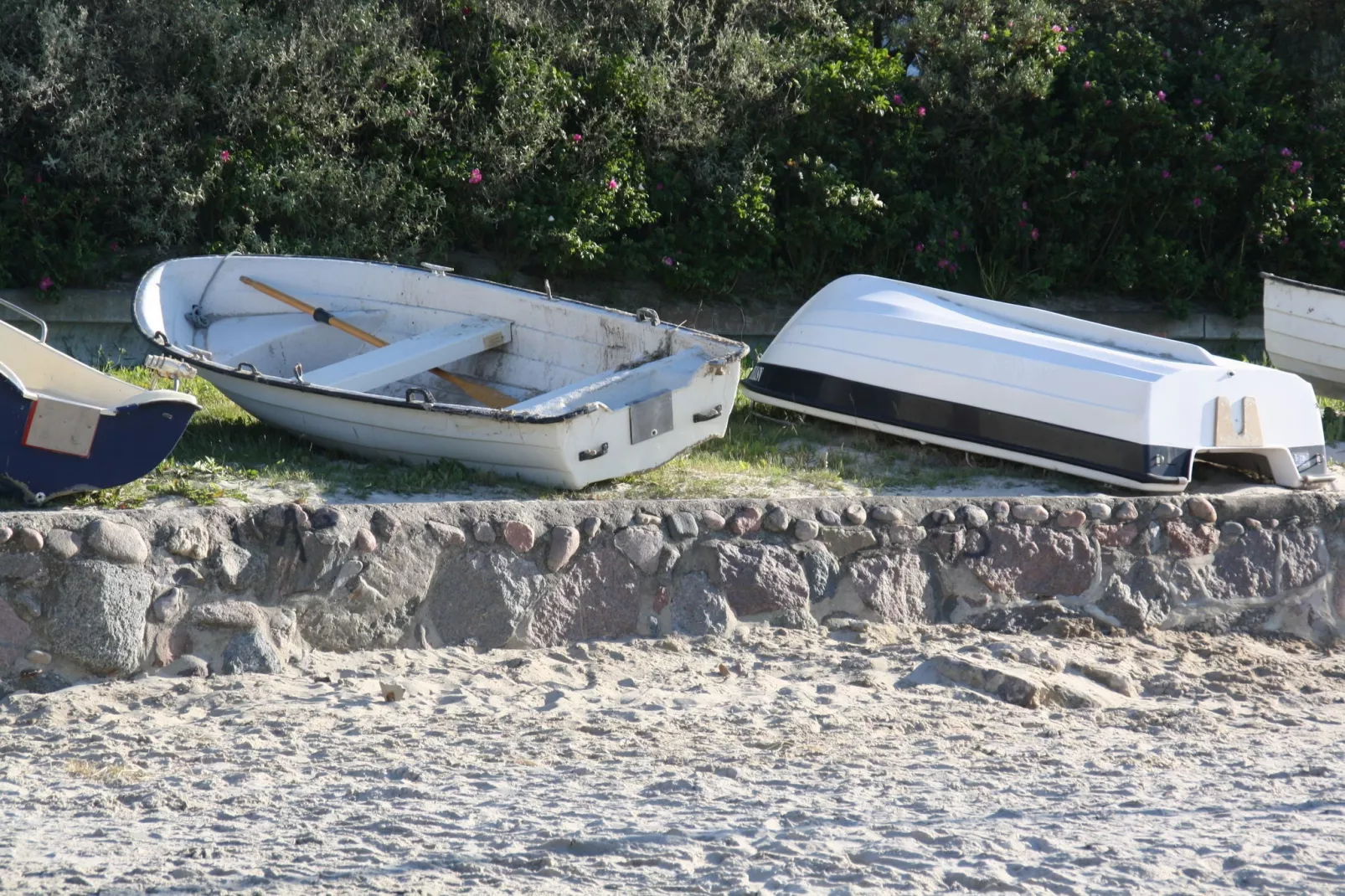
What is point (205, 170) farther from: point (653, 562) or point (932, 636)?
point (932, 636)

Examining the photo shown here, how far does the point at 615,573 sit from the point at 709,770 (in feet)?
3.60

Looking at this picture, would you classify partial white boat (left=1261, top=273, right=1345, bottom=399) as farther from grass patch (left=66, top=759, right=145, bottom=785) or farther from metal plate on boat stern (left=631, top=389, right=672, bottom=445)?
grass patch (left=66, top=759, right=145, bottom=785)

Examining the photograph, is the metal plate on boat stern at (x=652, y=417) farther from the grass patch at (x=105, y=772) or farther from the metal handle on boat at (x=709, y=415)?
the grass patch at (x=105, y=772)

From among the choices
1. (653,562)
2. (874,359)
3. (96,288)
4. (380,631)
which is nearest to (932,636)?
(653,562)

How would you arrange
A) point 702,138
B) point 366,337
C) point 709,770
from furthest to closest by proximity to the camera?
point 702,138, point 366,337, point 709,770

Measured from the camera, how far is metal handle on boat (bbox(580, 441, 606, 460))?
5207 mm

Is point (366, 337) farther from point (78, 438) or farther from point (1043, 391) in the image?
point (1043, 391)

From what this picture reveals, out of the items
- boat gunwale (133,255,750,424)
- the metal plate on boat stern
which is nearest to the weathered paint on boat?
boat gunwale (133,255,750,424)

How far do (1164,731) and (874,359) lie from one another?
7.62ft

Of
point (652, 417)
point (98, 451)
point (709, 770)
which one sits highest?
point (652, 417)

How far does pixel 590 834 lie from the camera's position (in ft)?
10.9

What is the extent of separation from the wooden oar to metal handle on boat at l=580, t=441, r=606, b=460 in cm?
102

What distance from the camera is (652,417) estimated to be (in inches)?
212

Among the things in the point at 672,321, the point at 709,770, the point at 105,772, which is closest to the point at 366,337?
the point at 672,321
